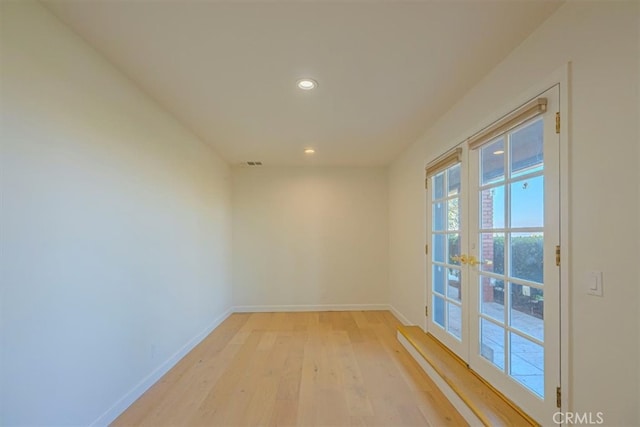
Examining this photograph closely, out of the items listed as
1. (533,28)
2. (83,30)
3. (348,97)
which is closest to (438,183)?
(348,97)

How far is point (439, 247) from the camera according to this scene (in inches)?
116

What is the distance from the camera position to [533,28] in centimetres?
155

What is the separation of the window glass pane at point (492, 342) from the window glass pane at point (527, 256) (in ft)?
1.56

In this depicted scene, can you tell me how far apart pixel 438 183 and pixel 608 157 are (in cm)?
178

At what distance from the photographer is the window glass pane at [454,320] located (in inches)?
98.0

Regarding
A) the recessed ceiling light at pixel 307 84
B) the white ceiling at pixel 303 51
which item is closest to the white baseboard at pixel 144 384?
the white ceiling at pixel 303 51

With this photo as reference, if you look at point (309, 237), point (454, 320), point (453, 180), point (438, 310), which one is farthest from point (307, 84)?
point (309, 237)

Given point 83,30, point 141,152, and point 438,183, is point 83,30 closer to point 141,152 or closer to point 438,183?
point 141,152

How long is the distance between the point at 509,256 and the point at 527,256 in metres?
0.15

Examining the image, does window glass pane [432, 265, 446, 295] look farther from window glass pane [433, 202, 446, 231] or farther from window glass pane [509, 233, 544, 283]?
window glass pane [509, 233, 544, 283]

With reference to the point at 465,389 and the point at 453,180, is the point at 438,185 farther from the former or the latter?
the point at 465,389

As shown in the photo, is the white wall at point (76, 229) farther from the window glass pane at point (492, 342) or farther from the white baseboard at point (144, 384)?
the window glass pane at point (492, 342)

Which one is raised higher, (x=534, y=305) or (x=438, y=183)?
(x=438, y=183)

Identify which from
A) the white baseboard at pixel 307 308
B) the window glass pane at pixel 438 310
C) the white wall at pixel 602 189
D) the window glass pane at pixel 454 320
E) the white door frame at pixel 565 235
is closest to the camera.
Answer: the white wall at pixel 602 189
